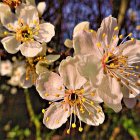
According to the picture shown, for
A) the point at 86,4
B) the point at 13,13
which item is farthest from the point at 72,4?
the point at 13,13

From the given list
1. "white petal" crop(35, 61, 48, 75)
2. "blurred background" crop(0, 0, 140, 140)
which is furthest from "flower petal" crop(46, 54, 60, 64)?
"blurred background" crop(0, 0, 140, 140)

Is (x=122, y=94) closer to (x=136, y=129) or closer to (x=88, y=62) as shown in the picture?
(x=88, y=62)

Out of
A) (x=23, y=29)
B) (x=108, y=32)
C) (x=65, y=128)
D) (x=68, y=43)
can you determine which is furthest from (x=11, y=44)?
(x=65, y=128)

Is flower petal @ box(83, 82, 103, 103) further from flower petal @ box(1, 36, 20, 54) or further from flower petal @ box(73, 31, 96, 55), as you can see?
flower petal @ box(1, 36, 20, 54)

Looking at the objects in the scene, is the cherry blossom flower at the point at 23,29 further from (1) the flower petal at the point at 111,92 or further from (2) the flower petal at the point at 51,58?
(1) the flower petal at the point at 111,92

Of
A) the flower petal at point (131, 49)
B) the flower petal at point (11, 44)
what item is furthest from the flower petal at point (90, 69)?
the flower petal at point (11, 44)

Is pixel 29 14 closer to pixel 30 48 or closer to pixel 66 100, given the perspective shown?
pixel 30 48
